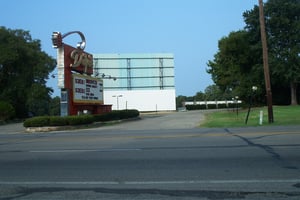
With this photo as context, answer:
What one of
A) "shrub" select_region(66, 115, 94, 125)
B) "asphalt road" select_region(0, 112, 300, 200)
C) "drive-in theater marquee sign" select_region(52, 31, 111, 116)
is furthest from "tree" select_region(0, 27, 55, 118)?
"asphalt road" select_region(0, 112, 300, 200)

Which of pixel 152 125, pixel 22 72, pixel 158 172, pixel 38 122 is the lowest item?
pixel 158 172

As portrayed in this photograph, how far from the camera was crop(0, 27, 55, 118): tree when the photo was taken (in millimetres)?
55281

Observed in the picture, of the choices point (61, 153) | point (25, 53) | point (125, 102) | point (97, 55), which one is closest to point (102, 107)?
point (25, 53)

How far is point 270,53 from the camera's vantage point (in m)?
60.9

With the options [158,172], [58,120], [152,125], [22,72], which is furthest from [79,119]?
[22,72]

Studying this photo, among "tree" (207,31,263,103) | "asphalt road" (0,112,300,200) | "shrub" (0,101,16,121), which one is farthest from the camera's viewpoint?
"tree" (207,31,263,103)

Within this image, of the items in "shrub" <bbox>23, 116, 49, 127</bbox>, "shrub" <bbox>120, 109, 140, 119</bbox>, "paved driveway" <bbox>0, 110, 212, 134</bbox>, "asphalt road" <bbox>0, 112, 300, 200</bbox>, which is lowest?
"asphalt road" <bbox>0, 112, 300, 200</bbox>

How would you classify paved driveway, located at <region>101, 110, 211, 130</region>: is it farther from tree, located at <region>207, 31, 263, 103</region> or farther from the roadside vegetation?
tree, located at <region>207, 31, 263, 103</region>

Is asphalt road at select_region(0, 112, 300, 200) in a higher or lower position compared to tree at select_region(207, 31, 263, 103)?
lower

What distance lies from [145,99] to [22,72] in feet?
129

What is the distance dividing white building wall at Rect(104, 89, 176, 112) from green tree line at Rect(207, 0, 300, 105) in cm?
2290

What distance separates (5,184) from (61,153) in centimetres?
509

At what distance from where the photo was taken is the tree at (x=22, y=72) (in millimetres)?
55281

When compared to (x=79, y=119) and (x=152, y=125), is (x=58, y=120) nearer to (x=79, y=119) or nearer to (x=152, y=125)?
(x=79, y=119)
